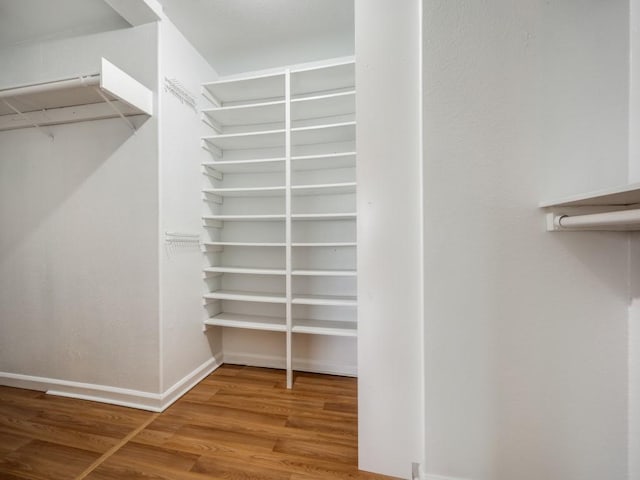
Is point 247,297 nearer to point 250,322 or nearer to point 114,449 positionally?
point 250,322

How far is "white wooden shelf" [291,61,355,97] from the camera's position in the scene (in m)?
1.78

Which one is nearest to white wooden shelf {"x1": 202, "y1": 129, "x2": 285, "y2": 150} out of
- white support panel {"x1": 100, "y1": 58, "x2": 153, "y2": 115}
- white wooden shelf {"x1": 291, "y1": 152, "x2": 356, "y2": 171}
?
white wooden shelf {"x1": 291, "y1": 152, "x2": 356, "y2": 171}

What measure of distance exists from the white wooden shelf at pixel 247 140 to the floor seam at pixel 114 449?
6.60 feet

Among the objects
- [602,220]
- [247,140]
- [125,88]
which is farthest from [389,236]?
[125,88]

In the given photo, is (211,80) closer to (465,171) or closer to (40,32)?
(40,32)

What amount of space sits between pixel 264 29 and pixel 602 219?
2177 mm

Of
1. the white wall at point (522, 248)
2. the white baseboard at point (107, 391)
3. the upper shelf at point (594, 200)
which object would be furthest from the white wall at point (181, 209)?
the upper shelf at point (594, 200)

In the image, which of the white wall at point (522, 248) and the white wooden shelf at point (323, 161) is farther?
the white wooden shelf at point (323, 161)

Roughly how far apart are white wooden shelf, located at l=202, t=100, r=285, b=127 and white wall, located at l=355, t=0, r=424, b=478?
1.00 metres

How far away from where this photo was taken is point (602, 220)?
2.19 ft

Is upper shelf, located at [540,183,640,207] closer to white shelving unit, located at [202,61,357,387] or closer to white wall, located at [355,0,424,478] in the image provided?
white wall, located at [355,0,424,478]

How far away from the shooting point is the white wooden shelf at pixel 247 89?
6.42 ft

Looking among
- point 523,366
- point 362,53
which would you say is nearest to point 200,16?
point 362,53

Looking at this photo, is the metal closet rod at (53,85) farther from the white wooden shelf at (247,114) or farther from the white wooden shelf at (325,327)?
the white wooden shelf at (325,327)
